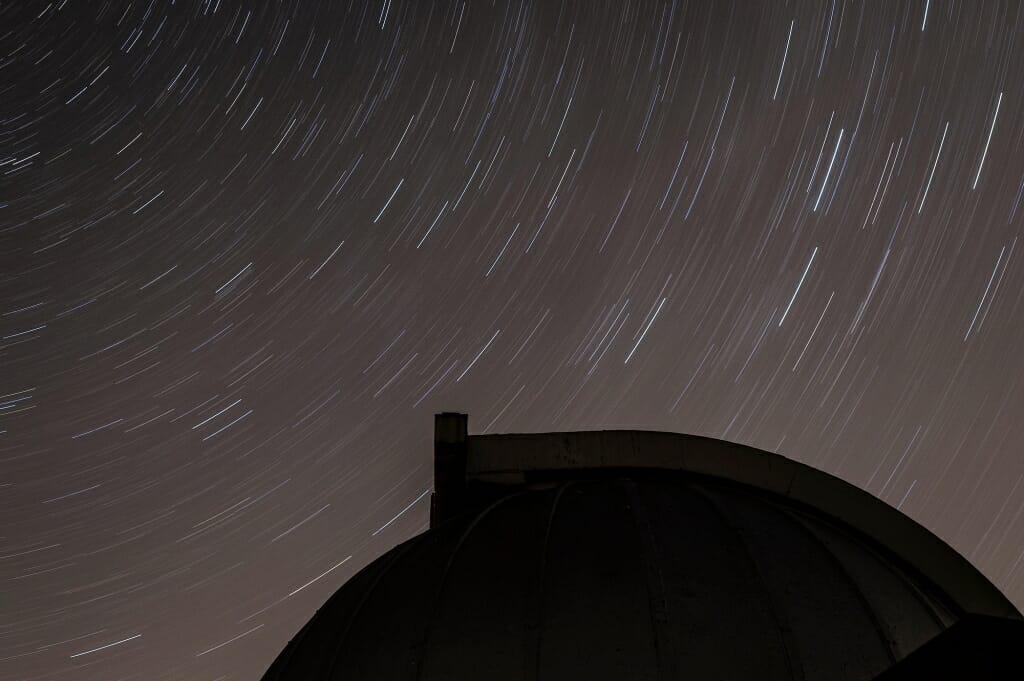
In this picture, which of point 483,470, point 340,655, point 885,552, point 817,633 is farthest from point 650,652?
point 483,470

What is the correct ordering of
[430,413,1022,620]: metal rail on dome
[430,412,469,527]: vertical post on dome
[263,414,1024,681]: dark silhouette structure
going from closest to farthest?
[263,414,1024,681]: dark silhouette structure
[430,413,1022,620]: metal rail on dome
[430,412,469,527]: vertical post on dome

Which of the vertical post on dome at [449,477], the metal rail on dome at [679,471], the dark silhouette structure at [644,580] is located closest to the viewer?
the dark silhouette structure at [644,580]

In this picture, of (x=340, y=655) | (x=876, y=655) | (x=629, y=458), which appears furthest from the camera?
(x=629, y=458)

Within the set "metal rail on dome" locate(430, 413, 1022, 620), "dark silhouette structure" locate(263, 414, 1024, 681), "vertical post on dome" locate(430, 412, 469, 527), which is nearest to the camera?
"dark silhouette structure" locate(263, 414, 1024, 681)

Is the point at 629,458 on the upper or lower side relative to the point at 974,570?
upper

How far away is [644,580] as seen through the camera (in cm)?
430

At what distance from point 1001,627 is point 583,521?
11.1ft

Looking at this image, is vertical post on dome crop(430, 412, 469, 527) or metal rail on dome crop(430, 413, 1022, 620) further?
vertical post on dome crop(430, 412, 469, 527)

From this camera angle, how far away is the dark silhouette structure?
4.01m

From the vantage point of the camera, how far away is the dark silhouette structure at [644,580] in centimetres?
401

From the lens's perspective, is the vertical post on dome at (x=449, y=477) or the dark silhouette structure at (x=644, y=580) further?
the vertical post on dome at (x=449, y=477)

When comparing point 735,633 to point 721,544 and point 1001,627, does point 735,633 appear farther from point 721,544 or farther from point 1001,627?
point 1001,627

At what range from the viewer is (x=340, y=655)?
15.3 ft

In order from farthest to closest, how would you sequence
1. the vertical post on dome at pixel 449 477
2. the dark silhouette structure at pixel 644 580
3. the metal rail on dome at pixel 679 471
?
the vertical post on dome at pixel 449 477
the metal rail on dome at pixel 679 471
the dark silhouette structure at pixel 644 580
